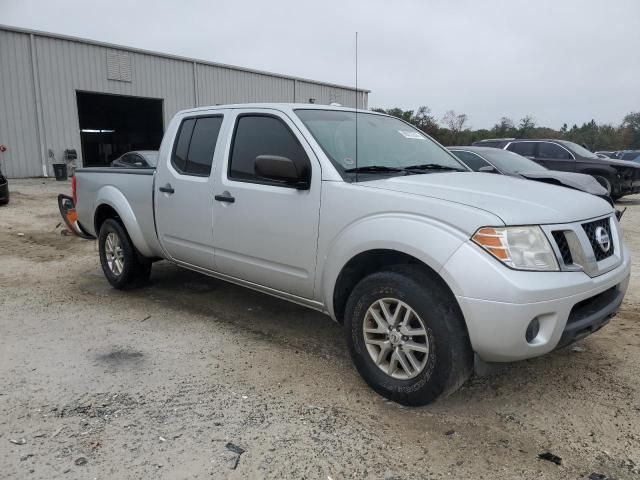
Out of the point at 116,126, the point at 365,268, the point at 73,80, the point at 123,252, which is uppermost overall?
the point at 73,80

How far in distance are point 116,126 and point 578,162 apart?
25.9m

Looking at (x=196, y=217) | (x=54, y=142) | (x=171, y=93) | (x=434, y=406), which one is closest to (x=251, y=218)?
(x=196, y=217)

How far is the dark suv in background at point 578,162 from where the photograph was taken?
12.8 m

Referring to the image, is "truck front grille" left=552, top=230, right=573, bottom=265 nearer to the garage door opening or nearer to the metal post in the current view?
the metal post

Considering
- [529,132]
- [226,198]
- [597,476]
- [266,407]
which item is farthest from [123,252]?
[529,132]

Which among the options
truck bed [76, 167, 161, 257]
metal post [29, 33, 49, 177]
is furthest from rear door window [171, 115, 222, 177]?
metal post [29, 33, 49, 177]

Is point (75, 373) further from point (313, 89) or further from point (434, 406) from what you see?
point (313, 89)

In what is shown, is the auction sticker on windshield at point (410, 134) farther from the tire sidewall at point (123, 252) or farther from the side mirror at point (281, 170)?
the tire sidewall at point (123, 252)

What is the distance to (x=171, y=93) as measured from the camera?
73.6 ft

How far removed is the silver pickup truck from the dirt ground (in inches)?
13.9

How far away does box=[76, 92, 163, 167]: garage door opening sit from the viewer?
2511 centimetres

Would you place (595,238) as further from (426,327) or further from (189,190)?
(189,190)

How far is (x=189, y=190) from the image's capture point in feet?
14.5

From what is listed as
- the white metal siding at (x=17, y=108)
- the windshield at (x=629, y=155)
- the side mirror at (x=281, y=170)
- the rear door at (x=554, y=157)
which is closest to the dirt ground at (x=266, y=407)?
the side mirror at (x=281, y=170)
